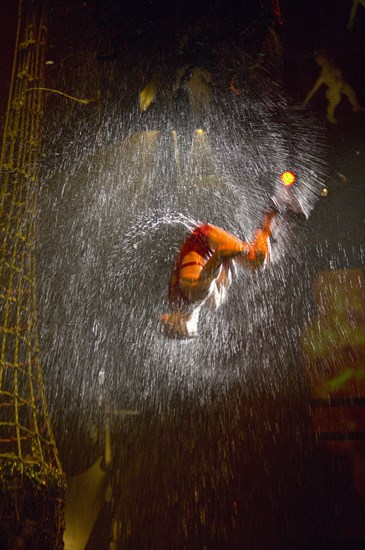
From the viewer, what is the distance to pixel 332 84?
4.10 m

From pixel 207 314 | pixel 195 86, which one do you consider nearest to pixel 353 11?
pixel 195 86

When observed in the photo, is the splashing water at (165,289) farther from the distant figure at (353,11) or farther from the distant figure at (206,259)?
the distant figure at (353,11)

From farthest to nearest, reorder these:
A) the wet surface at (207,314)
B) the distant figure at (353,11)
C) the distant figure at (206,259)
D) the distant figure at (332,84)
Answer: the distant figure at (332,84) < the distant figure at (353,11) < the wet surface at (207,314) < the distant figure at (206,259)

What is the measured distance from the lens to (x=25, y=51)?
2.61 m

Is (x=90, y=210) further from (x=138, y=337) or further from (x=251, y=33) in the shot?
(x=251, y=33)

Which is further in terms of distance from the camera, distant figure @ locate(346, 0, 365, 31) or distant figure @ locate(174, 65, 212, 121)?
distant figure @ locate(174, 65, 212, 121)

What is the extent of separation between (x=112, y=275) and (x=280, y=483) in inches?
105

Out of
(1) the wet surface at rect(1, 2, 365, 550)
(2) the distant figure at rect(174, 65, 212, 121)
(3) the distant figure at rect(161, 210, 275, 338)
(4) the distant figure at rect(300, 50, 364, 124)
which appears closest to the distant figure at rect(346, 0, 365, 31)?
(1) the wet surface at rect(1, 2, 365, 550)

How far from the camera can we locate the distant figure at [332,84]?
4043 millimetres

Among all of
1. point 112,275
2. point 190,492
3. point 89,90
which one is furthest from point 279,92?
point 190,492

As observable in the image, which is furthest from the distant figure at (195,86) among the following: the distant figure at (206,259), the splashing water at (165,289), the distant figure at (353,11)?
the distant figure at (206,259)

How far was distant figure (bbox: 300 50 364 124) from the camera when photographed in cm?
404

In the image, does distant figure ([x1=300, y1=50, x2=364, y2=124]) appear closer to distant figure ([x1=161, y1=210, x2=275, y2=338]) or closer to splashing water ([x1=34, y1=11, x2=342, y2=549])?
splashing water ([x1=34, y1=11, x2=342, y2=549])

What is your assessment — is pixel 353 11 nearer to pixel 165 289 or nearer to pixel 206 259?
pixel 206 259
